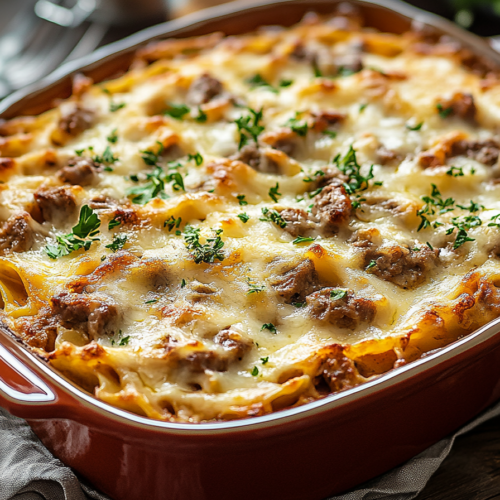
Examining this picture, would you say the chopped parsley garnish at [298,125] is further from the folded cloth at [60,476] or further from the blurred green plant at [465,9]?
the blurred green plant at [465,9]

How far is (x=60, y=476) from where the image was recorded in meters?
2.43

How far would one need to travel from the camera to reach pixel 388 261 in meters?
2.69

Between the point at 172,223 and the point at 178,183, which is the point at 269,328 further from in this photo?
the point at 178,183

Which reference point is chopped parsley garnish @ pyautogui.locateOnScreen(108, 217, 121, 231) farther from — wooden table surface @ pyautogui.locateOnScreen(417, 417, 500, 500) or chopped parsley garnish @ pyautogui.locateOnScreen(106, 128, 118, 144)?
wooden table surface @ pyautogui.locateOnScreen(417, 417, 500, 500)

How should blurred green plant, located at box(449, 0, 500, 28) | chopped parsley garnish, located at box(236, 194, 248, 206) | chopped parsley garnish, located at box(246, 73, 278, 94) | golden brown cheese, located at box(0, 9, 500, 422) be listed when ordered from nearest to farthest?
golden brown cheese, located at box(0, 9, 500, 422), chopped parsley garnish, located at box(236, 194, 248, 206), chopped parsley garnish, located at box(246, 73, 278, 94), blurred green plant, located at box(449, 0, 500, 28)

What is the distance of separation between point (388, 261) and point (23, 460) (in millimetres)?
1585

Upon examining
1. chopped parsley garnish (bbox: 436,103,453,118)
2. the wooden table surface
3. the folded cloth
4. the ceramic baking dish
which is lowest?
the wooden table surface

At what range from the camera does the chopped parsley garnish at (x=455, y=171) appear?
10.1ft

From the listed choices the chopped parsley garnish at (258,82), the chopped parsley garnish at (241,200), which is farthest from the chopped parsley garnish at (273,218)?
the chopped parsley garnish at (258,82)

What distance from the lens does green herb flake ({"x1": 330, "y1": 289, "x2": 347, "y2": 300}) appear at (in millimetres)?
2530

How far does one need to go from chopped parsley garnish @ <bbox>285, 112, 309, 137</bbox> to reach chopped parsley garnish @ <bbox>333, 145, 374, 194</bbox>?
0.24 metres

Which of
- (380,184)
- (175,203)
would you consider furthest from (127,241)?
(380,184)

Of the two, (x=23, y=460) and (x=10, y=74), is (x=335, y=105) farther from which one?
(x=10, y=74)

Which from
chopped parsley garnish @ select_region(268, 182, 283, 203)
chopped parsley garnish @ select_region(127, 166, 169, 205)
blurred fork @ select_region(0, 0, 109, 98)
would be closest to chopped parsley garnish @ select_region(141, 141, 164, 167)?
chopped parsley garnish @ select_region(127, 166, 169, 205)
